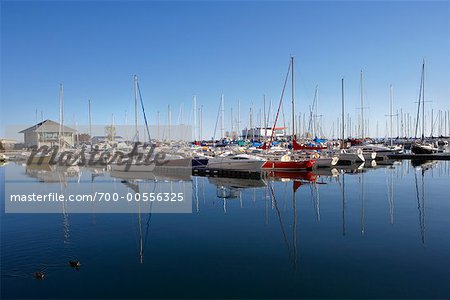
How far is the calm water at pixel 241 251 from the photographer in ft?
29.1

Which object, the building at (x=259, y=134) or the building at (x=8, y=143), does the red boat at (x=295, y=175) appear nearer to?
the building at (x=259, y=134)

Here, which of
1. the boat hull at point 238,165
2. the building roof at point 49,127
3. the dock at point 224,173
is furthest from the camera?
the building roof at point 49,127

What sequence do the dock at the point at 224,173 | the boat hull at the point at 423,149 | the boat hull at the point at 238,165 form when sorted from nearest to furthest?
the dock at the point at 224,173
the boat hull at the point at 238,165
the boat hull at the point at 423,149

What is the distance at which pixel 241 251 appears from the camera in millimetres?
11820

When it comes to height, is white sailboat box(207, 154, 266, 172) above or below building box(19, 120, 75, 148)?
below

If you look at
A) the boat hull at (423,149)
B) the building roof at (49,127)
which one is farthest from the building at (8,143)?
the boat hull at (423,149)

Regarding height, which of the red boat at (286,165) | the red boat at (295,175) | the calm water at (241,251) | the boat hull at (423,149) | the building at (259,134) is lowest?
the calm water at (241,251)

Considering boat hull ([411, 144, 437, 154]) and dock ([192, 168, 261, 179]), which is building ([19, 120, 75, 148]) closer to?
dock ([192, 168, 261, 179])

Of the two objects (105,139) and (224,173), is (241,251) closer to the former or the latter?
(224,173)

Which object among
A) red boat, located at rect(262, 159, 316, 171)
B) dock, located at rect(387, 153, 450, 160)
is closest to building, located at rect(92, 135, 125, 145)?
red boat, located at rect(262, 159, 316, 171)

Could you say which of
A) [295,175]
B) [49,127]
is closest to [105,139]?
[49,127]

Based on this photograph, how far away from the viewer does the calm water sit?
888cm

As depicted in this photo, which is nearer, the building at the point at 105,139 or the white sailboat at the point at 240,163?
the white sailboat at the point at 240,163

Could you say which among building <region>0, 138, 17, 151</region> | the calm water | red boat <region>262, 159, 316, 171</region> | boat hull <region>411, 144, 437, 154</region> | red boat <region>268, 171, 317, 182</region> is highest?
building <region>0, 138, 17, 151</region>
